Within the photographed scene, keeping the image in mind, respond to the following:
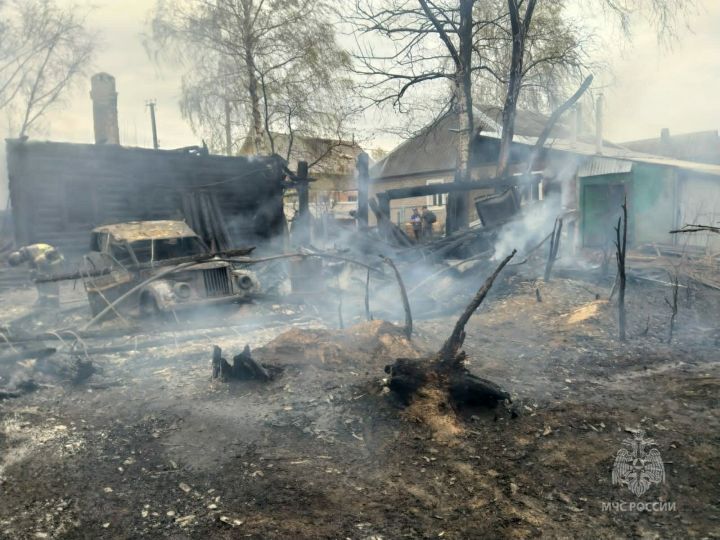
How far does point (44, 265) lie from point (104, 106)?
1102 centimetres

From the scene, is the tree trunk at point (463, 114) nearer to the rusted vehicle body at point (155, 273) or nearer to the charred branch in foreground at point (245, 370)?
the rusted vehicle body at point (155, 273)

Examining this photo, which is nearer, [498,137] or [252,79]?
[252,79]

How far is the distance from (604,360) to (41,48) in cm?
3163

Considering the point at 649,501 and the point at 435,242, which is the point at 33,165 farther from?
the point at 649,501

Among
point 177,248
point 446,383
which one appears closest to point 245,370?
point 446,383

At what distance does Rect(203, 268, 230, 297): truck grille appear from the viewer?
32.5ft

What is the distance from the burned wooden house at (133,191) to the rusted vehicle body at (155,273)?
466 centimetres

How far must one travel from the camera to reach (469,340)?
8.27m

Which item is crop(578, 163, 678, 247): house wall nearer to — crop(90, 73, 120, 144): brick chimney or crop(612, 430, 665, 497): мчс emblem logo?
crop(612, 430, 665, 497): мчс emblem logo

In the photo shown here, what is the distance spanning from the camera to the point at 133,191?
1565cm

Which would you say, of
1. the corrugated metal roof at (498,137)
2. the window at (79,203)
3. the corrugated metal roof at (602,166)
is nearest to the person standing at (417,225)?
the corrugated metal roof at (498,137)

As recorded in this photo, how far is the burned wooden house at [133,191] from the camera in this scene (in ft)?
46.2

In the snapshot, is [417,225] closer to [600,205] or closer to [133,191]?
[600,205]

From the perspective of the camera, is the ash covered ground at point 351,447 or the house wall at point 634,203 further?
the house wall at point 634,203
